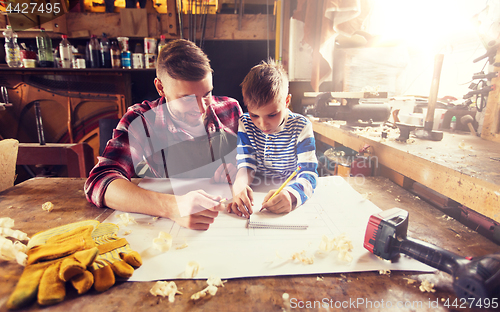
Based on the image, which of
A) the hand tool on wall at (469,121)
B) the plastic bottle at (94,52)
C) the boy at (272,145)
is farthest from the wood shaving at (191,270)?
the plastic bottle at (94,52)

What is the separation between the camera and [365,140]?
3.74 feet

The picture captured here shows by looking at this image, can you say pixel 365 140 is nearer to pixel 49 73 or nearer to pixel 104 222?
pixel 104 222

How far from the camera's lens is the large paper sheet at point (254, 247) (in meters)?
0.50

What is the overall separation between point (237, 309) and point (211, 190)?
1.84ft

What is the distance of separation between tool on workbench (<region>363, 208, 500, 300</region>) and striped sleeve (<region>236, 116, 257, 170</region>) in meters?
0.63

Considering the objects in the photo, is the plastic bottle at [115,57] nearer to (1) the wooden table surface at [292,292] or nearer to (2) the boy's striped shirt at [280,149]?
(2) the boy's striped shirt at [280,149]

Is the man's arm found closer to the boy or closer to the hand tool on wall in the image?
the boy

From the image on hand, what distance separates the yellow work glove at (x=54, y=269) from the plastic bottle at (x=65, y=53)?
7.87 feet

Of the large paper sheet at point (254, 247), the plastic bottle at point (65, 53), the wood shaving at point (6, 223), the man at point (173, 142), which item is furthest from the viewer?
the plastic bottle at point (65, 53)

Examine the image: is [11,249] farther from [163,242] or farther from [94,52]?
[94,52]

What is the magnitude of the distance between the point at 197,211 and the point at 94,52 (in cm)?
241

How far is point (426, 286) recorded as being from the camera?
46 centimetres

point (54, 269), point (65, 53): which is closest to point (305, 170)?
point (54, 269)

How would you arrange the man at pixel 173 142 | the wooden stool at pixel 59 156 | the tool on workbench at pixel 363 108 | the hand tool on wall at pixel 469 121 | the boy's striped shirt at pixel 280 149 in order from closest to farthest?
the man at pixel 173 142 → the boy's striped shirt at pixel 280 149 → the hand tool on wall at pixel 469 121 → the tool on workbench at pixel 363 108 → the wooden stool at pixel 59 156
